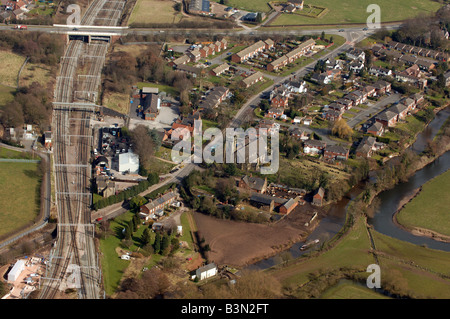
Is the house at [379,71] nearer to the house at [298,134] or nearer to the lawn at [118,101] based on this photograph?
the house at [298,134]

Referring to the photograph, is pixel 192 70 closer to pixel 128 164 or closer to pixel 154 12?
pixel 154 12

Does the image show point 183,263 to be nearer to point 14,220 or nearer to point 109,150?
point 14,220

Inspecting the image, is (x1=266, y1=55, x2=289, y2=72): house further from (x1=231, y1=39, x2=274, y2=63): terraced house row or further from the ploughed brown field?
the ploughed brown field

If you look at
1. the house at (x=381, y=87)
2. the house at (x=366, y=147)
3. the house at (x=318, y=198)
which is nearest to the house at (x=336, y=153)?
the house at (x=366, y=147)

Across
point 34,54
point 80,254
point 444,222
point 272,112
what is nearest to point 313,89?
point 272,112

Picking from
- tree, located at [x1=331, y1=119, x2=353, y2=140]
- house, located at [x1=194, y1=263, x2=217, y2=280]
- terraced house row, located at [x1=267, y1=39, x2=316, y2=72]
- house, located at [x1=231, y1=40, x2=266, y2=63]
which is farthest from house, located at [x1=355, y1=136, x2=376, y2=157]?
house, located at [x1=231, y1=40, x2=266, y2=63]
